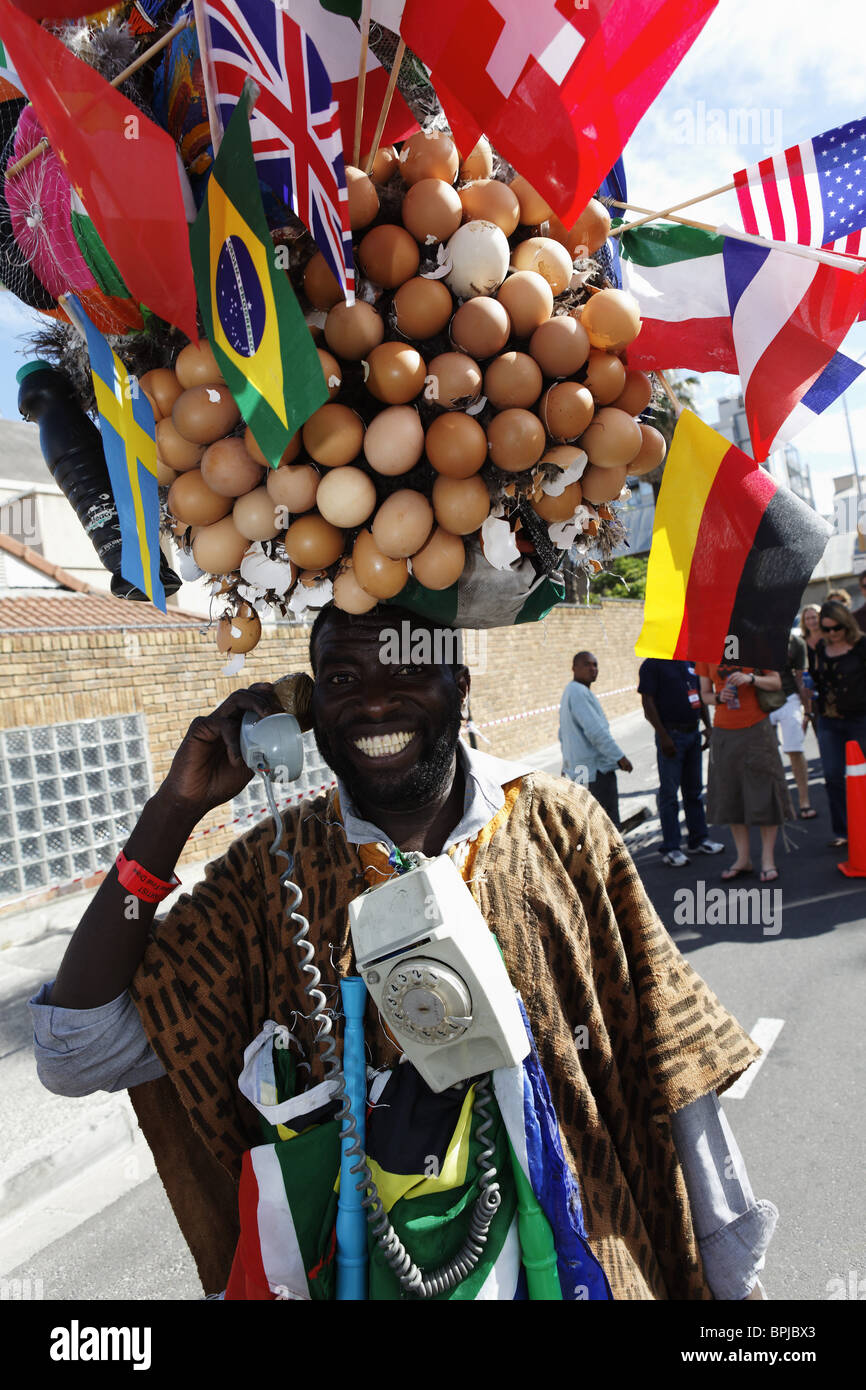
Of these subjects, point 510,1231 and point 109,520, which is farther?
point 109,520

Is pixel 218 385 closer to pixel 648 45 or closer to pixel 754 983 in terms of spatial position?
pixel 648 45

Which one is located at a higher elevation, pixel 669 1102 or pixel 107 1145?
pixel 669 1102

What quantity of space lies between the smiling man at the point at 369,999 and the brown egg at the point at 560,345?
21.5 inches

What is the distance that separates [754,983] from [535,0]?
504cm

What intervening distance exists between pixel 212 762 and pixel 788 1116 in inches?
134

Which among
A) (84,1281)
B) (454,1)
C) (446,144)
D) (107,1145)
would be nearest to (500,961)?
(446,144)

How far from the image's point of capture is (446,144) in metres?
1.38

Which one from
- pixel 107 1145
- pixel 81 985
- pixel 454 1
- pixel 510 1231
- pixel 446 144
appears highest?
pixel 454 1

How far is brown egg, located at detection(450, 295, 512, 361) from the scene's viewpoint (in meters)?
1.35

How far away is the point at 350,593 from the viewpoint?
4.92ft

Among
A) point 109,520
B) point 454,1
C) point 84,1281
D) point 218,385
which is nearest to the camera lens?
point 454,1

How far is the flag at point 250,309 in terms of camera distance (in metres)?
1.26

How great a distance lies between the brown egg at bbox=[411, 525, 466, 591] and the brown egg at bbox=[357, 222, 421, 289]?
40cm

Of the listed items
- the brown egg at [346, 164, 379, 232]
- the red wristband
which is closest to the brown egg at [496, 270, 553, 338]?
the brown egg at [346, 164, 379, 232]
